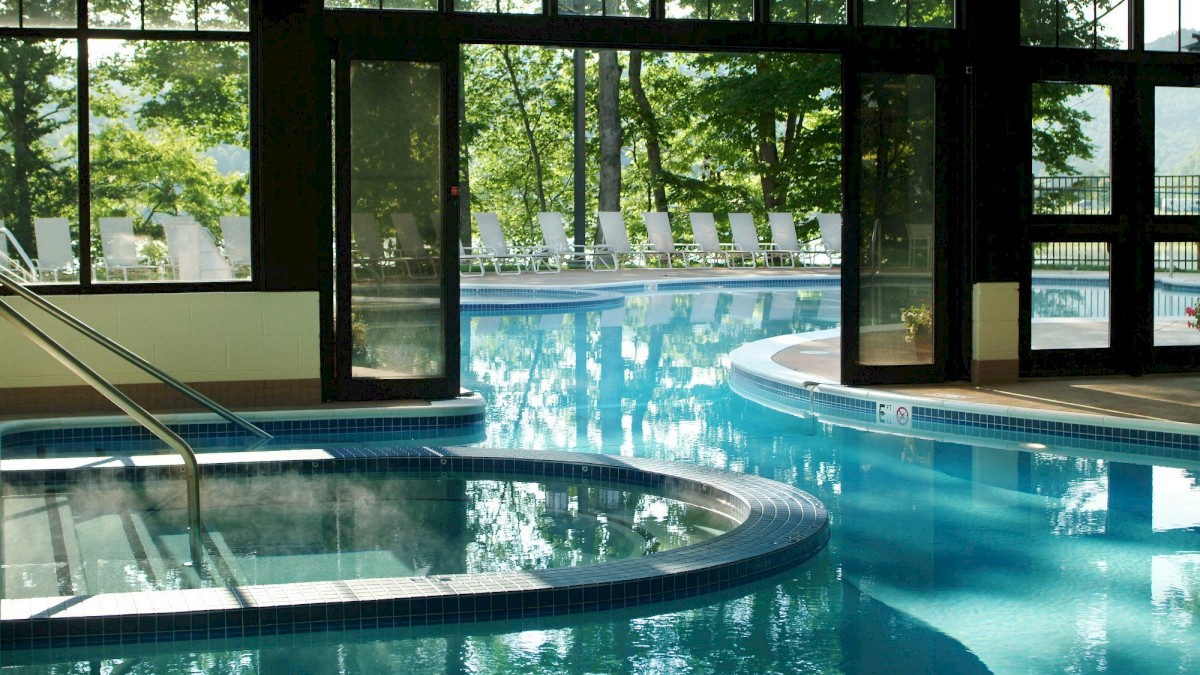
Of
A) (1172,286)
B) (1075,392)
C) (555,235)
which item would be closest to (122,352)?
(1075,392)

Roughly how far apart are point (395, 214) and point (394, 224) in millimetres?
60

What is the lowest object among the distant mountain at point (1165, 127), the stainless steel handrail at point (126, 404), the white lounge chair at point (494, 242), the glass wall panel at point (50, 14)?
the stainless steel handrail at point (126, 404)

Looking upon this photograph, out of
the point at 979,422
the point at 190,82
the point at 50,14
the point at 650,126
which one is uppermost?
the point at 650,126

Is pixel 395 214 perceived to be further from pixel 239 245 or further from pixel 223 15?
pixel 223 15

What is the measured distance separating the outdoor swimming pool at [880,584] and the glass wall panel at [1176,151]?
3.02m

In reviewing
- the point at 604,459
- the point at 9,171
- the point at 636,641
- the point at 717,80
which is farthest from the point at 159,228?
the point at 717,80

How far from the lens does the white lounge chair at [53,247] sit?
7816mm

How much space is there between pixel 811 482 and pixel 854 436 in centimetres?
141

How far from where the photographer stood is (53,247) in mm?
7840

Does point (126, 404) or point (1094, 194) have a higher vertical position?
point (1094, 194)

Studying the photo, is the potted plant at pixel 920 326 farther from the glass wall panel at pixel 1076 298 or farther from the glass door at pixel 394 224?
the glass door at pixel 394 224

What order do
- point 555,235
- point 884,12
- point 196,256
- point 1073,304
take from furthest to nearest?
point 555,235
point 1073,304
point 884,12
point 196,256

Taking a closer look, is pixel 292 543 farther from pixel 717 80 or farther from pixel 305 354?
pixel 717 80

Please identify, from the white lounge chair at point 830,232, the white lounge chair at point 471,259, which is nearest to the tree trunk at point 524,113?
the white lounge chair at point 471,259
